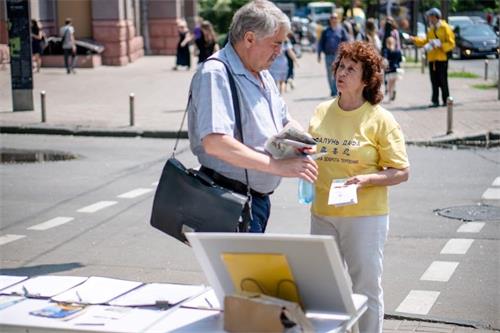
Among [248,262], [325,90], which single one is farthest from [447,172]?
[325,90]

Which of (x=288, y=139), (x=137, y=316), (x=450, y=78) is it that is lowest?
(x=450, y=78)

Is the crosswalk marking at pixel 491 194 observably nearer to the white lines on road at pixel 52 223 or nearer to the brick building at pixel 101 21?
the white lines on road at pixel 52 223

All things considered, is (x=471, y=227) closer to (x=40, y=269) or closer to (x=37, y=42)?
(x=40, y=269)

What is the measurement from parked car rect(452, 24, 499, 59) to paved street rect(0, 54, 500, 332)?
85.2 feet

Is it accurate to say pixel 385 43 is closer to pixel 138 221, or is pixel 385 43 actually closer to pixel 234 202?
pixel 138 221

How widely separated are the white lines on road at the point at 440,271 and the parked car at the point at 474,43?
39.4 metres

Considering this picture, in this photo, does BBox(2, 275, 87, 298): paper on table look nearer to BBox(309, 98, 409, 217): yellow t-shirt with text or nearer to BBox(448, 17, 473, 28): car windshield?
BBox(309, 98, 409, 217): yellow t-shirt with text

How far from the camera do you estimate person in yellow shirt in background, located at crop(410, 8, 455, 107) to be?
72.4 feet

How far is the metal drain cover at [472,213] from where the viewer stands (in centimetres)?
1110

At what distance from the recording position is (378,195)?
5797mm

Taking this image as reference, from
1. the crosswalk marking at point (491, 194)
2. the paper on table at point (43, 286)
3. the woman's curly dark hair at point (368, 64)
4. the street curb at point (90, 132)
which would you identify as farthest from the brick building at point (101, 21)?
the paper on table at point (43, 286)

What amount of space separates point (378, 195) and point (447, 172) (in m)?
8.79

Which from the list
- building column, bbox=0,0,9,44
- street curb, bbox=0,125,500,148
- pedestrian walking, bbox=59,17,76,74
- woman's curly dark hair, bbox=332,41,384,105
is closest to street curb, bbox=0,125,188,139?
street curb, bbox=0,125,500,148

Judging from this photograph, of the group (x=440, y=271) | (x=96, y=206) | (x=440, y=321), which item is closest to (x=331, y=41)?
(x=96, y=206)
